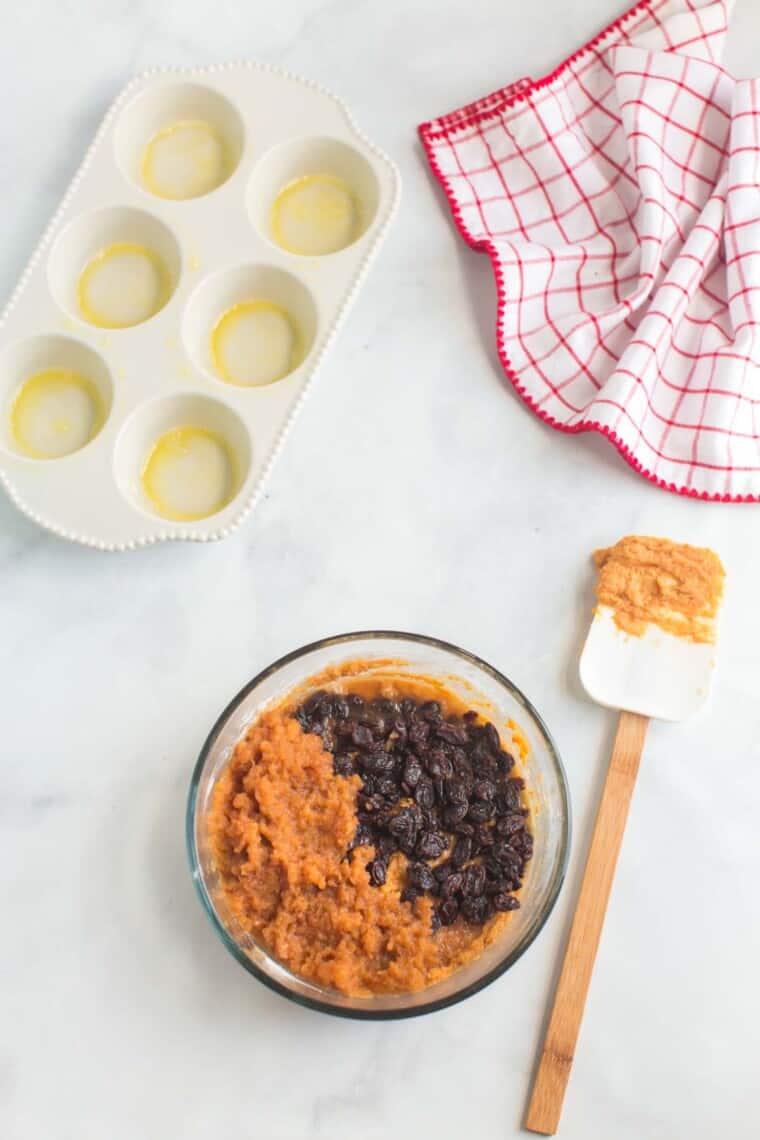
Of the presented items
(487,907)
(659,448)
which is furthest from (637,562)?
(487,907)

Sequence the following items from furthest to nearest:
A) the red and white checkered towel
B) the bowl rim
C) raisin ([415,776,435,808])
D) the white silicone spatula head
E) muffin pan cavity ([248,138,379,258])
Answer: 1. muffin pan cavity ([248,138,379,258])
2. the red and white checkered towel
3. the white silicone spatula head
4. raisin ([415,776,435,808])
5. the bowl rim

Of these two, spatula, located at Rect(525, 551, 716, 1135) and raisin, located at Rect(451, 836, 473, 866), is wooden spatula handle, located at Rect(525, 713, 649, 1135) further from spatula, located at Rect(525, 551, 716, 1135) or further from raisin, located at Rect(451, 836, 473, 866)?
raisin, located at Rect(451, 836, 473, 866)

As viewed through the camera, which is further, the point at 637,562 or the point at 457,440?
the point at 457,440

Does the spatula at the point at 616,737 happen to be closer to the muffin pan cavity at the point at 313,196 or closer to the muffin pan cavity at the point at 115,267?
the muffin pan cavity at the point at 313,196

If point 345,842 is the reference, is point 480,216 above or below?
above

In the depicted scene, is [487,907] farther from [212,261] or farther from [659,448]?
[212,261]

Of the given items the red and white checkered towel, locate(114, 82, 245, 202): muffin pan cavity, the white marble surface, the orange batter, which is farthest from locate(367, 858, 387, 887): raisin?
locate(114, 82, 245, 202): muffin pan cavity

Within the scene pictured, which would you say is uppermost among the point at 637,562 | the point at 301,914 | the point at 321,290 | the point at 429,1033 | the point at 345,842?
the point at 321,290
